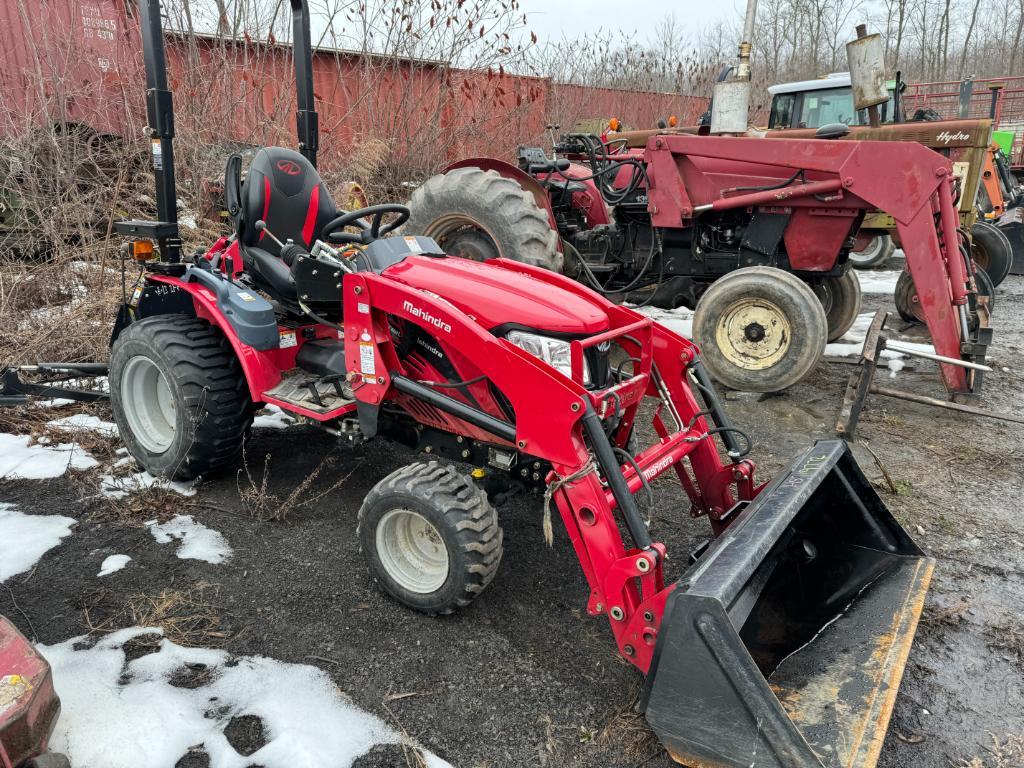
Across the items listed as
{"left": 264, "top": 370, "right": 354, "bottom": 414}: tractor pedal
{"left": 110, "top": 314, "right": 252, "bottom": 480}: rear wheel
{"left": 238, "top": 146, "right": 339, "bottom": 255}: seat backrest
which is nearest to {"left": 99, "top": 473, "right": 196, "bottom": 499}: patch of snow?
{"left": 110, "top": 314, "right": 252, "bottom": 480}: rear wheel

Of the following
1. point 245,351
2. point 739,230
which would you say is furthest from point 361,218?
point 739,230

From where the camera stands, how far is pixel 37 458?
12.7ft

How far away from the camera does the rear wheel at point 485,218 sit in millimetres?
5094

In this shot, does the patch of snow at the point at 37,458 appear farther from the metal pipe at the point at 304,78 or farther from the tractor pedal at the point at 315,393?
the metal pipe at the point at 304,78

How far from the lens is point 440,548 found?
269cm

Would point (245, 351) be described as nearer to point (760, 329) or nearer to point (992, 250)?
point (760, 329)

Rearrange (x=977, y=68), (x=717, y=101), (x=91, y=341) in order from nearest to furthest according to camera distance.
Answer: (x=91, y=341) < (x=717, y=101) < (x=977, y=68)

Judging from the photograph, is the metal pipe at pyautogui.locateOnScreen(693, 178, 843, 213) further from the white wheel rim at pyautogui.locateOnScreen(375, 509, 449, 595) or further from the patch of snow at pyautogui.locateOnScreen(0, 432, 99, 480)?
the patch of snow at pyautogui.locateOnScreen(0, 432, 99, 480)

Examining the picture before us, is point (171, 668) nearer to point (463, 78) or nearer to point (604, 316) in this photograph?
point (604, 316)

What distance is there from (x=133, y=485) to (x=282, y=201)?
154 cm

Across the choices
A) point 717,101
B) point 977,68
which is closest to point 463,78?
point 717,101

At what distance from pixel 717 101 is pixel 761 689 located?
5.08 metres

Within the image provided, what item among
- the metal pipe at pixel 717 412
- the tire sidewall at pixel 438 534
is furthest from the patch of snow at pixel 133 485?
the metal pipe at pixel 717 412

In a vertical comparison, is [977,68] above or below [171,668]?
above
